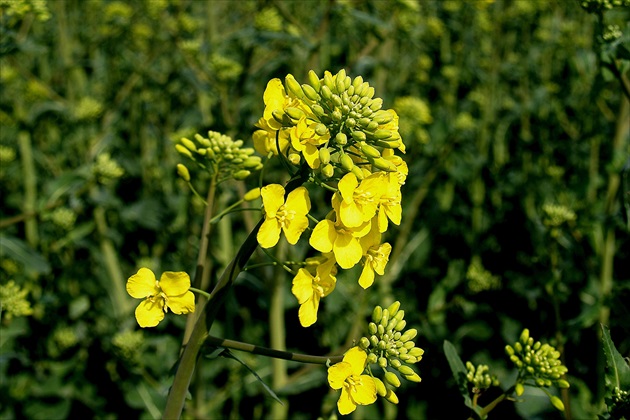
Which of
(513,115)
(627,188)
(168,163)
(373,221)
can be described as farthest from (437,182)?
(373,221)

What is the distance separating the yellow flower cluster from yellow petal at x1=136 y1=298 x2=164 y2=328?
1.06 ft

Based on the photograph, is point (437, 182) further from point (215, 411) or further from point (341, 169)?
point (341, 169)

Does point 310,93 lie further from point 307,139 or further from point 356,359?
point 356,359

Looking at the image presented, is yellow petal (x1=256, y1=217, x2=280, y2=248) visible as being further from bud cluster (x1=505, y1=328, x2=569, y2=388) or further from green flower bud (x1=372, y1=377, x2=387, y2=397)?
bud cluster (x1=505, y1=328, x2=569, y2=388)

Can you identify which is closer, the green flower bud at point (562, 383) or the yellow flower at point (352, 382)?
the yellow flower at point (352, 382)

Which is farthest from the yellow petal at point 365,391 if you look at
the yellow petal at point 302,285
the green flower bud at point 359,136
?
the green flower bud at point 359,136

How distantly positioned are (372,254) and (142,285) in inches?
22.2

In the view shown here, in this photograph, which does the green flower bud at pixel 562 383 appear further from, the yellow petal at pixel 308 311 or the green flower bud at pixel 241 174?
the green flower bud at pixel 241 174

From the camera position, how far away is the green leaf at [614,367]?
1611 mm

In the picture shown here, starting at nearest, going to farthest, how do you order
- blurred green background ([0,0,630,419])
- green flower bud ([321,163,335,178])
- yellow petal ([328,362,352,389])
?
green flower bud ([321,163,335,178]) → yellow petal ([328,362,352,389]) → blurred green background ([0,0,630,419])

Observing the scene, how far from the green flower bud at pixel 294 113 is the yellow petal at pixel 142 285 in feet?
1.65

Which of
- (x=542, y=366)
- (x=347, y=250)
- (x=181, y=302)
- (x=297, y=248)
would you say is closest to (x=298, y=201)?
(x=347, y=250)

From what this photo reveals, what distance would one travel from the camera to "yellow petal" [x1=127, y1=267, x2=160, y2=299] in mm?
1433

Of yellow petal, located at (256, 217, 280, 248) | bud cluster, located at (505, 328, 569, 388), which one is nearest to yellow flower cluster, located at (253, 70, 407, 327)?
yellow petal, located at (256, 217, 280, 248)
